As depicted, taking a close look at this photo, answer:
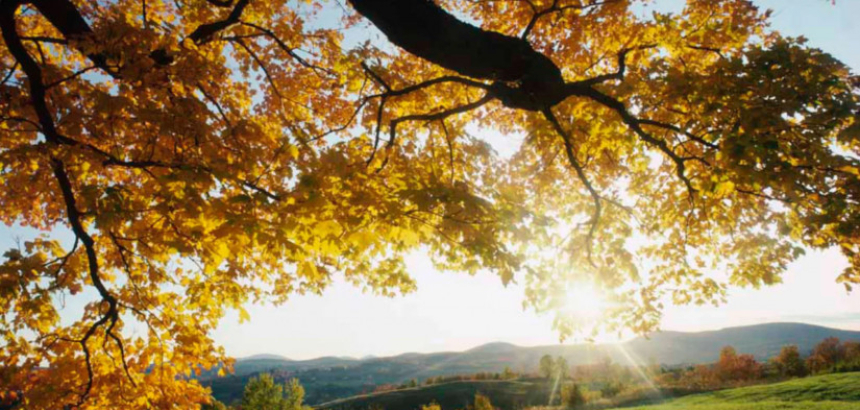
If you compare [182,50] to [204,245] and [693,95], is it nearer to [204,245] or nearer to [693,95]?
[204,245]

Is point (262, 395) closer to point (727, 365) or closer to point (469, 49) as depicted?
point (469, 49)

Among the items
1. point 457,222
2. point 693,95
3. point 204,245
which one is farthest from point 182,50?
point 693,95

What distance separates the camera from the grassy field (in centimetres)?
1490

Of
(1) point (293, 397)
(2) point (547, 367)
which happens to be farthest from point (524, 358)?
(1) point (293, 397)

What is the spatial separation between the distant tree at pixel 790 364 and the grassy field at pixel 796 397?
8.49m

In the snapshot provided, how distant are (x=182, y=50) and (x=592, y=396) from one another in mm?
30891

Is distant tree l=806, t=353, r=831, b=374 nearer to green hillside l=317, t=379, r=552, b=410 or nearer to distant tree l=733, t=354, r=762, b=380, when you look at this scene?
distant tree l=733, t=354, r=762, b=380

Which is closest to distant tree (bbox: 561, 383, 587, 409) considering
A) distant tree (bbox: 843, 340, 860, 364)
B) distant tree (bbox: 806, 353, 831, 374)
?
distant tree (bbox: 806, 353, 831, 374)

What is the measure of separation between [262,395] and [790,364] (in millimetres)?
33594

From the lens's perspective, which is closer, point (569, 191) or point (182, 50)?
point (182, 50)

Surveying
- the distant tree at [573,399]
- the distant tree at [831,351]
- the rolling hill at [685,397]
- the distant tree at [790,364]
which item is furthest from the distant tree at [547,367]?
the distant tree at [831,351]

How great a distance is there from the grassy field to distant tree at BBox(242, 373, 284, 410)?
17.9 m

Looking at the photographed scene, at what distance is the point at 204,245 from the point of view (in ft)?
16.5

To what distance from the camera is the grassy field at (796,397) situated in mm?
14898
